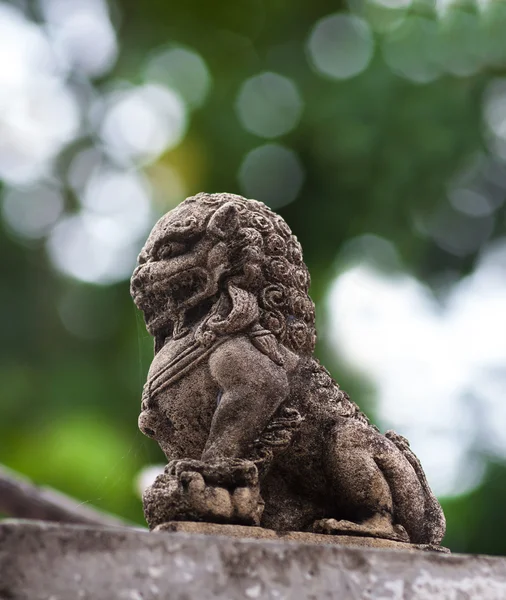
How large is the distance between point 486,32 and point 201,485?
6.88 m

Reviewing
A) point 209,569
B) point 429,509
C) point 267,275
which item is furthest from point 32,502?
point 209,569

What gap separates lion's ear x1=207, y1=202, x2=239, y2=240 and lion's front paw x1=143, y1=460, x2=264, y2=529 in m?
0.95

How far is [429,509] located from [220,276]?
1.20 m

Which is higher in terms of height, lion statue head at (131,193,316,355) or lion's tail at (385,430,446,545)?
lion statue head at (131,193,316,355)

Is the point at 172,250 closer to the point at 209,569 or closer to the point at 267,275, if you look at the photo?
the point at 267,275

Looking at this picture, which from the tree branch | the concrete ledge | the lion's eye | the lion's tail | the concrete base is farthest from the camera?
the tree branch

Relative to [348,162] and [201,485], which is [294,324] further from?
[348,162]

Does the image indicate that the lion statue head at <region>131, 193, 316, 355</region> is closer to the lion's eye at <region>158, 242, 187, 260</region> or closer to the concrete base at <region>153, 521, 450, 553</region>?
the lion's eye at <region>158, 242, 187, 260</region>

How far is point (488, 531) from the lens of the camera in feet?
29.5

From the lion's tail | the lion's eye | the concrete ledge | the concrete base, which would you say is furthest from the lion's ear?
the concrete ledge

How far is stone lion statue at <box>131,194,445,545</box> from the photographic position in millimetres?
3910

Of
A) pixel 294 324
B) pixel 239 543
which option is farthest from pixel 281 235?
pixel 239 543

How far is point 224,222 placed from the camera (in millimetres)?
4230

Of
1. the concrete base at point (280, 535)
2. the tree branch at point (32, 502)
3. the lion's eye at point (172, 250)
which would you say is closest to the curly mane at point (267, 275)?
the lion's eye at point (172, 250)
